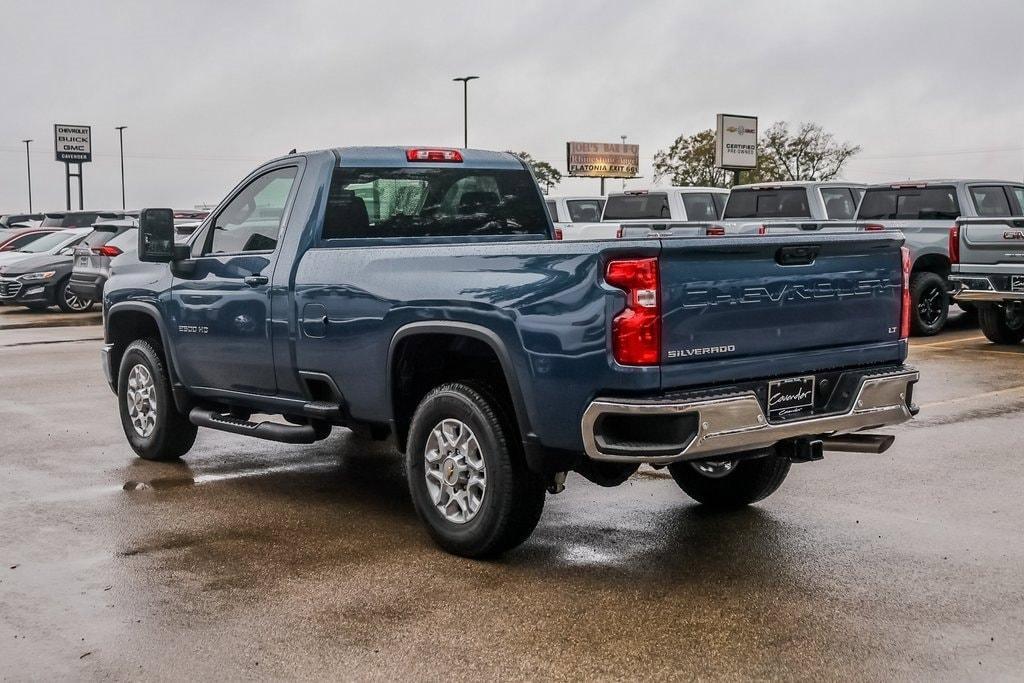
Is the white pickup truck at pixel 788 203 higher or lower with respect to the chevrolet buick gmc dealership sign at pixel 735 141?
lower

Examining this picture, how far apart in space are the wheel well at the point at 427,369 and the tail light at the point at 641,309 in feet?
3.23

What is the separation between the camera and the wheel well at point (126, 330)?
26.8 ft

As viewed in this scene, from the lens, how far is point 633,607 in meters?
4.98

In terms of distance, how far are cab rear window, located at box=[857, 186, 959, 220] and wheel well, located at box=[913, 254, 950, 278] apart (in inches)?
22.7

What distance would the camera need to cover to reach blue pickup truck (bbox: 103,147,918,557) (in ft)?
16.2

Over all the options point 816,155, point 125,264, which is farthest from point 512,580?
point 816,155

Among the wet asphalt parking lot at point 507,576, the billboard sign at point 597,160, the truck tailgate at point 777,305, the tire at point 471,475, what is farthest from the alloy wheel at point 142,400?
the billboard sign at point 597,160

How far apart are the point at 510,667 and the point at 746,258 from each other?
6.53 ft

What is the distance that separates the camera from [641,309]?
4.88 meters

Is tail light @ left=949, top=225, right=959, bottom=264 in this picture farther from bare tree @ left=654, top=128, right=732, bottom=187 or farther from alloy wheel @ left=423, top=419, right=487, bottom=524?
bare tree @ left=654, top=128, right=732, bottom=187

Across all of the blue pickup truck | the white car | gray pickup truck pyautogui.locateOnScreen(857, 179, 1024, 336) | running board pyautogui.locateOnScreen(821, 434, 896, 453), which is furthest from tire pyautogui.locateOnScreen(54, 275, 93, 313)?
running board pyautogui.locateOnScreen(821, 434, 896, 453)

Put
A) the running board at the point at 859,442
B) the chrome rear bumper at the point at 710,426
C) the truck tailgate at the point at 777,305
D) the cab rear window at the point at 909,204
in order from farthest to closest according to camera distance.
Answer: the cab rear window at the point at 909,204
the running board at the point at 859,442
the truck tailgate at the point at 777,305
the chrome rear bumper at the point at 710,426

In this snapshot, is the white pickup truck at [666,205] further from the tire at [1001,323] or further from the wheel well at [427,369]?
the wheel well at [427,369]

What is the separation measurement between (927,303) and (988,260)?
8.84 feet
